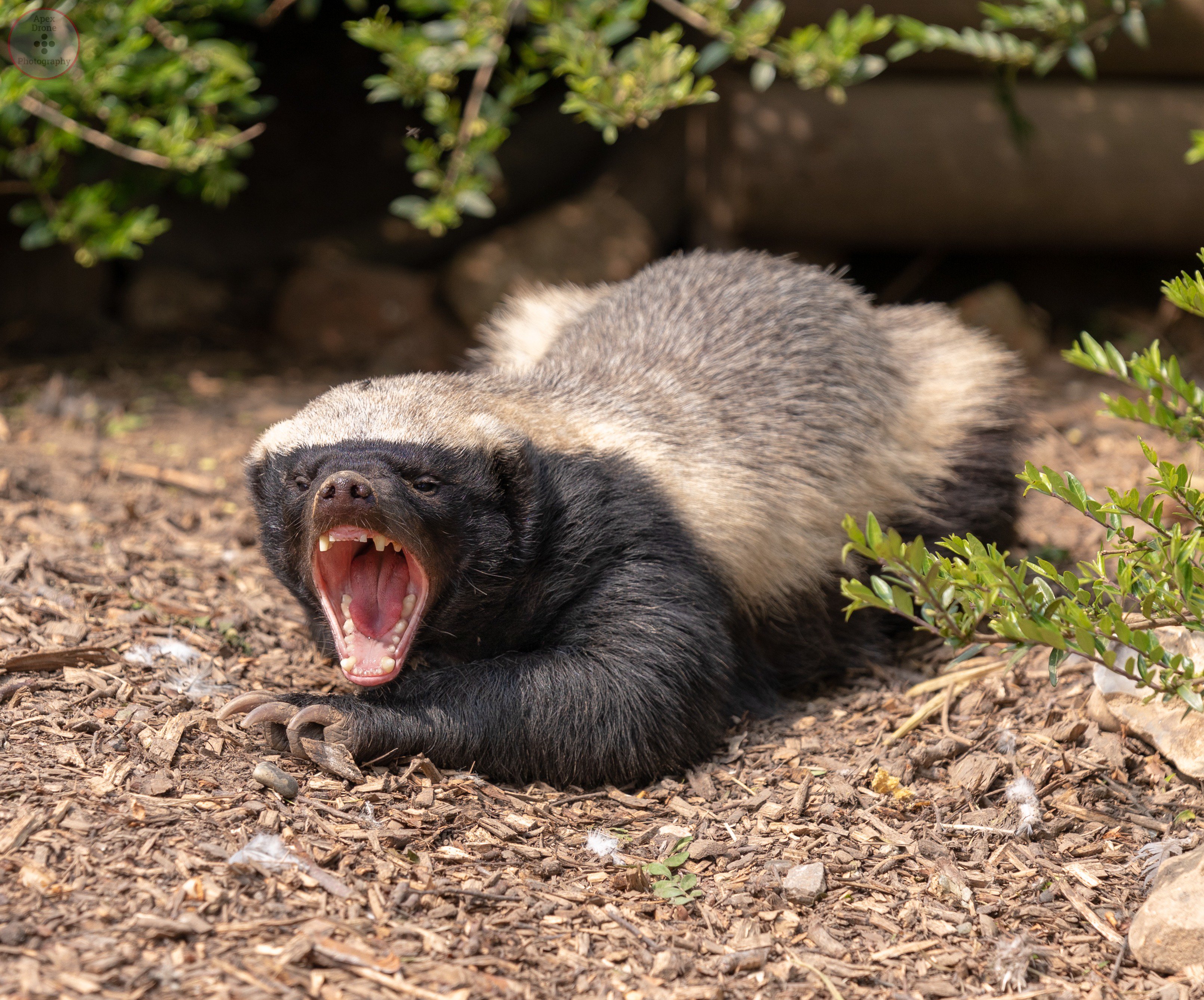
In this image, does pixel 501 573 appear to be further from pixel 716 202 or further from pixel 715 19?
pixel 716 202

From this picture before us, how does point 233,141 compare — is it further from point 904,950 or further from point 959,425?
point 904,950

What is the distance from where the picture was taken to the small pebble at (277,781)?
3.26 metres

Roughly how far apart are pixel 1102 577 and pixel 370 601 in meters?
2.17

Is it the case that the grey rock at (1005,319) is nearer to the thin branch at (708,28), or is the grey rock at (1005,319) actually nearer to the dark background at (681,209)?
the dark background at (681,209)

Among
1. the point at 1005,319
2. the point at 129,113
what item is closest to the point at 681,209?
the point at 1005,319

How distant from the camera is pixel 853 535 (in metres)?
2.59

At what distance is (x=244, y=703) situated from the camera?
3.56 meters

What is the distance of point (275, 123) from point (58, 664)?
7.52m

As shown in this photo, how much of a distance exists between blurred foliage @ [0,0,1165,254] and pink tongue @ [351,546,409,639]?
218cm

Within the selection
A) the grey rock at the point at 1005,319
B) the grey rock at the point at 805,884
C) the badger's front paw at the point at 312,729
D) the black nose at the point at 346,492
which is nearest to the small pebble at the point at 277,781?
the badger's front paw at the point at 312,729

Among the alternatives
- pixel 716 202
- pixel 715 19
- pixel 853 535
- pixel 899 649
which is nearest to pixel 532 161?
pixel 716 202

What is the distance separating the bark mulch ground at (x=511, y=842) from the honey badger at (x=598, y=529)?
183 millimetres

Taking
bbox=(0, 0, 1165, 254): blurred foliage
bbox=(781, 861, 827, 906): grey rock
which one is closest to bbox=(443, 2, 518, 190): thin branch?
bbox=(0, 0, 1165, 254): blurred foliage

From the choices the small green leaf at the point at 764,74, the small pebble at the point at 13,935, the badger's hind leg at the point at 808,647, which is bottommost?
the badger's hind leg at the point at 808,647
